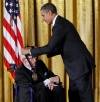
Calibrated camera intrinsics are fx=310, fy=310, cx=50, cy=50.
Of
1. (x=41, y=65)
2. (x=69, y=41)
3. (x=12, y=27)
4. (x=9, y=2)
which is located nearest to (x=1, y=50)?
(x=12, y=27)

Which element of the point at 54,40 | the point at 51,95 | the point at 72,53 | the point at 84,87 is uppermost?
the point at 54,40

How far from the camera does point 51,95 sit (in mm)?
3209

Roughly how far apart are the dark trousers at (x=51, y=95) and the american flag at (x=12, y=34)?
939 mm

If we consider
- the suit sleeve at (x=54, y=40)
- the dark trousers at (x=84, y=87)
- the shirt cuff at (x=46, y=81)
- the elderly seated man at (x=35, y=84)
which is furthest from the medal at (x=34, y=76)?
the dark trousers at (x=84, y=87)

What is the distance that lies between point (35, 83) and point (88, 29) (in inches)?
54.6

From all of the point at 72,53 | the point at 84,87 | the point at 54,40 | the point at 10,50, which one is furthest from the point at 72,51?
the point at 10,50

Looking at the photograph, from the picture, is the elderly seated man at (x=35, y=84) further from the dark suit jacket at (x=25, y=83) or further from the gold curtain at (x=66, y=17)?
the gold curtain at (x=66, y=17)

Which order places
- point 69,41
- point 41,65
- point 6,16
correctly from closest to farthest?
point 69,41, point 41,65, point 6,16

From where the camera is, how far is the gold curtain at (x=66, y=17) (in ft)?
13.5

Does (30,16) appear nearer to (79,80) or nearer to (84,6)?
(84,6)

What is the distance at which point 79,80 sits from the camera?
306 cm

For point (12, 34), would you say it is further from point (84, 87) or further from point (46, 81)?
point (84, 87)

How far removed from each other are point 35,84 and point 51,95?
258 mm

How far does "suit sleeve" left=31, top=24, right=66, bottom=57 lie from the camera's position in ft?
9.68
